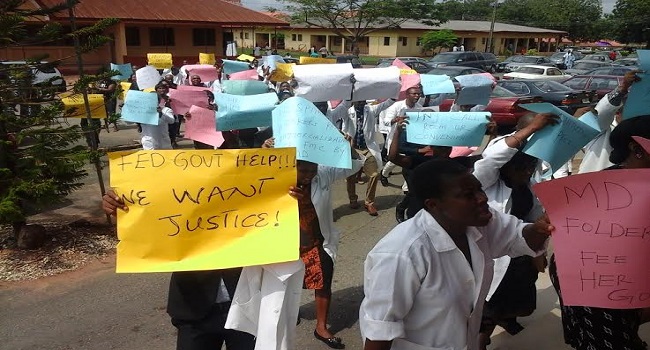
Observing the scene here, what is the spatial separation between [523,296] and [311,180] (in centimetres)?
151

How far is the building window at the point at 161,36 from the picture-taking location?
27.6 meters

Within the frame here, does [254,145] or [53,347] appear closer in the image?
[53,347]

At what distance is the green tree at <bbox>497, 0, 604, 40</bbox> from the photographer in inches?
2849

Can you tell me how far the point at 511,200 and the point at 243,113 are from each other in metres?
2.17

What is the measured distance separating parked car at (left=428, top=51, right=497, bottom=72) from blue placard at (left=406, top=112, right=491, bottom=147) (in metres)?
22.4

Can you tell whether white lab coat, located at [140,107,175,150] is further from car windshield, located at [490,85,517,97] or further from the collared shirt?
car windshield, located at [490,85,517,97]

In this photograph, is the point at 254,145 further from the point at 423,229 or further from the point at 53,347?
the point at 423,229

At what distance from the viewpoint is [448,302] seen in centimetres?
198

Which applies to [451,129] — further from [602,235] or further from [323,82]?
[602,235]

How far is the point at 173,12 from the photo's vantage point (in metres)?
26.4

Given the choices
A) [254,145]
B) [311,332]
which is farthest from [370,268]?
[254,145]

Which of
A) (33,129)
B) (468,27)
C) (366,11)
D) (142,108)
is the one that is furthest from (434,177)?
(468,27)

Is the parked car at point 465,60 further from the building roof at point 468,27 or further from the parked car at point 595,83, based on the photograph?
the building roof at point 468,27

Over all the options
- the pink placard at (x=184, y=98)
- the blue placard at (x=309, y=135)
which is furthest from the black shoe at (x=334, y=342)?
the pink placard at (x=184, y=98)
